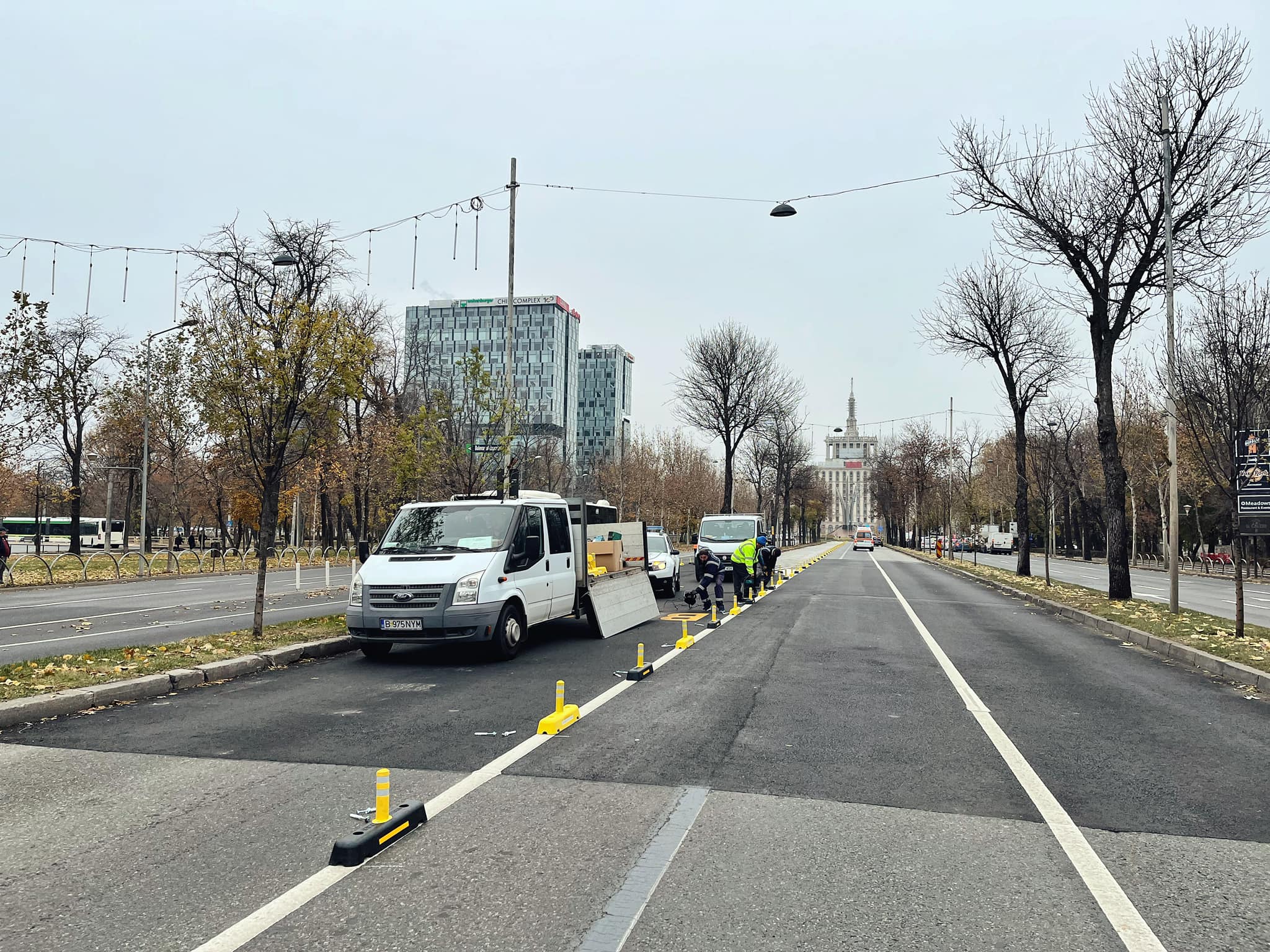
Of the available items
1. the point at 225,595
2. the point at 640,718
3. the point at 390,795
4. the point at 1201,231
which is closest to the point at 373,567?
the point at 640,718

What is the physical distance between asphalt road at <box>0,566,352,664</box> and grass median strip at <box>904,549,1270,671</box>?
45.9 feet

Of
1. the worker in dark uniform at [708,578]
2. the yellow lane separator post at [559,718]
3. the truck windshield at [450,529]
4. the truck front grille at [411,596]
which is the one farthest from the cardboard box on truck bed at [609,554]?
the yellow lane separator post at [559,718]

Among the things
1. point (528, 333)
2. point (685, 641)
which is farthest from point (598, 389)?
point (685, 641)

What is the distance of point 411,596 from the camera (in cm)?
1032

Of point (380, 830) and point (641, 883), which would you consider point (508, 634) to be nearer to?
point (380, 830)

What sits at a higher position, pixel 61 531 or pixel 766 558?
pixel 766 558

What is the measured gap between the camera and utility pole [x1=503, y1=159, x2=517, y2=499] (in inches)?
793

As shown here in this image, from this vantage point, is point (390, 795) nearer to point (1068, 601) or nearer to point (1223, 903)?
point (1223, 903)

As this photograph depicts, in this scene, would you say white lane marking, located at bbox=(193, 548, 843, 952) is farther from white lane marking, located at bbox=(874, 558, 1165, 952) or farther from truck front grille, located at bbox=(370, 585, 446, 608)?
truck front grille, located at bbox=(370, 585, 446, 608)

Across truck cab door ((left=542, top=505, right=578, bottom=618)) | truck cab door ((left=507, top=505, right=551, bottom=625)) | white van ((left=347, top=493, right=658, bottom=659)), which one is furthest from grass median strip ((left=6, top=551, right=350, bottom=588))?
truck cab door ((left=507, top=505, right=551, bottom=625))

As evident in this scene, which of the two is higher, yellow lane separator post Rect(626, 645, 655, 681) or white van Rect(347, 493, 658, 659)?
white van Rect(347, 493, 658, 659)

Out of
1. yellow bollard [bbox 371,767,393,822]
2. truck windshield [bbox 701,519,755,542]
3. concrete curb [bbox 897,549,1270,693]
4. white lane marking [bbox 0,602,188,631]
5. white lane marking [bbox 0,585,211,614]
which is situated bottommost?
white lane marking [bbox 0,585,211,614]

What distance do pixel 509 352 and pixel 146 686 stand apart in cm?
1529

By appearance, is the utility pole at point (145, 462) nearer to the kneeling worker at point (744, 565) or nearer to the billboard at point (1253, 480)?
the kneeling worker at point (744, 565)
